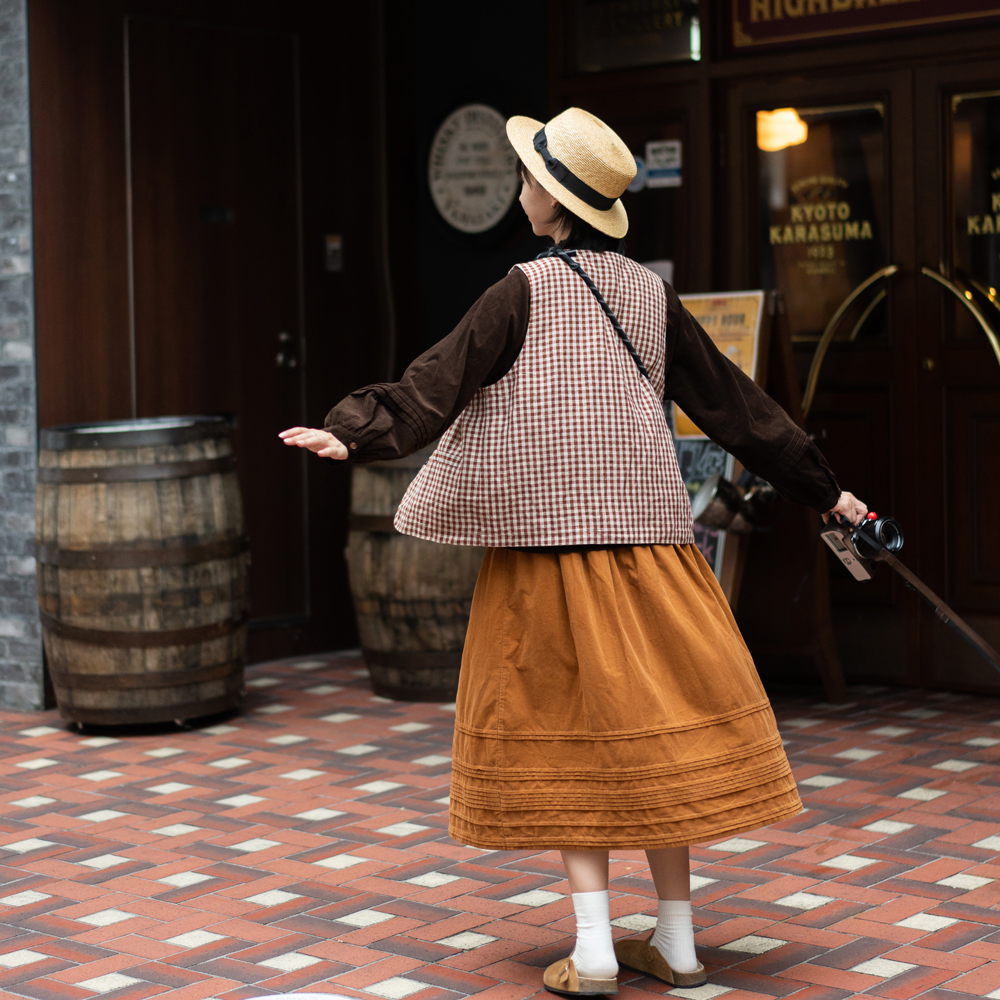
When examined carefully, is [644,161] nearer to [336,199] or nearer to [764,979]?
[336,199]

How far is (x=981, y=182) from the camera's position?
5277mm

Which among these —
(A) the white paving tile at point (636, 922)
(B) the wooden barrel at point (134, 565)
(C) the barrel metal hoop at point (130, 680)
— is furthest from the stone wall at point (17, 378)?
(A) the white paving tile at point (636, 922)

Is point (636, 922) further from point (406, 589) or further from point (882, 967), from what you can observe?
point (406, 589)

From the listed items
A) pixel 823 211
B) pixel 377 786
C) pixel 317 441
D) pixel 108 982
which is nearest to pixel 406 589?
pixel 377 786

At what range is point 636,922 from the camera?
10.2 ft

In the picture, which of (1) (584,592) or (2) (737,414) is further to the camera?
(2) (737,414)

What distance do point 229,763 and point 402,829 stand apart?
943 mm

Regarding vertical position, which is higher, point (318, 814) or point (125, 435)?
point (125, 435)

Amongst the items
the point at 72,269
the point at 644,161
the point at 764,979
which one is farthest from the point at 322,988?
the point at 644,161

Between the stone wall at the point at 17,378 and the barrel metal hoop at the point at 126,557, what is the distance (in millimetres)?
477

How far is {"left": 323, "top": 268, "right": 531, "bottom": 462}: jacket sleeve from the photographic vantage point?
252cm

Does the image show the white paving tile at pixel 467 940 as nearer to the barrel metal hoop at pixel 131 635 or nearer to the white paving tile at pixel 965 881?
the white paving tile at pixel 965 881

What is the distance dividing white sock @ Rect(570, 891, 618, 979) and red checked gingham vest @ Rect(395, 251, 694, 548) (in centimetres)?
62

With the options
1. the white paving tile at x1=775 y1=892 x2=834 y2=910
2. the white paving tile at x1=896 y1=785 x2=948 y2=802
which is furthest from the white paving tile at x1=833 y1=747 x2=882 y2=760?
the white paving tile at x1=775 y1=892 x2=834 y2=910
